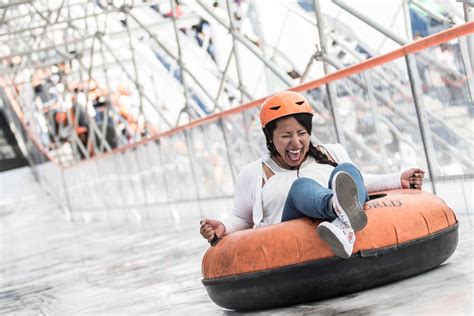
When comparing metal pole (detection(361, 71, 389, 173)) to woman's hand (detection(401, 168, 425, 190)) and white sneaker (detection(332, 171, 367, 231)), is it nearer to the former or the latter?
woman's hand (detection(401, 168, 425, 190))

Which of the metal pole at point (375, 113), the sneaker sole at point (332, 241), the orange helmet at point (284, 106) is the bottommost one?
the metal pole at point (375, 113)

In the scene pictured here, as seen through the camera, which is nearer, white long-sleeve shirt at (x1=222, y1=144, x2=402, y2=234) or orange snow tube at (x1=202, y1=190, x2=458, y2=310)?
orange snow tube at (x1=202, y1=190, x2=458, y2=310)

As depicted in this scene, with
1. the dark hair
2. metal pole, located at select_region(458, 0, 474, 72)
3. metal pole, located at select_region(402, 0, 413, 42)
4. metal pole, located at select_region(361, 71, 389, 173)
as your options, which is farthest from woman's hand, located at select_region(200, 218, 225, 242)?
metal pole, located at select_region(402, 0, 413, 42)

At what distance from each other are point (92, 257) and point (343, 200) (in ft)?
26.2

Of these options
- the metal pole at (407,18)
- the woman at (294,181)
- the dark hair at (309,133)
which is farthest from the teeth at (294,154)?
the metal pole at (407,18)

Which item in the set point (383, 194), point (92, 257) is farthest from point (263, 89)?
point (383, 194)

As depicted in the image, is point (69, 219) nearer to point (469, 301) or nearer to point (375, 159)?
point (375, 159)

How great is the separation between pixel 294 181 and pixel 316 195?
0.19 metres

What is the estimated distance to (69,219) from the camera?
30359mm

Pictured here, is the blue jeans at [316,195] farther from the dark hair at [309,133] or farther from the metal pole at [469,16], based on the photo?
the metal pole at [469,16]

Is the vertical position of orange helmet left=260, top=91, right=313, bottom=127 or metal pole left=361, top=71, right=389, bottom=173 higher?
orange helmet left=260, top=91, right=313, bottom=127

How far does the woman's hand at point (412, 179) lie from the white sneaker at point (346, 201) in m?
1.04

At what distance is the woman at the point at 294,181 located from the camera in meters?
5.25

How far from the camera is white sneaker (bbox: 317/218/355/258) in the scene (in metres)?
5.14
